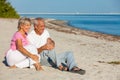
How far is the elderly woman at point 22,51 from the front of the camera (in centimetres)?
1055

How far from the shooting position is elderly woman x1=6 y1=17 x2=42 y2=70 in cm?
1055

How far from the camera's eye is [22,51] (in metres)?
10.6

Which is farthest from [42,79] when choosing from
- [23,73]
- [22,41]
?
[22,41]

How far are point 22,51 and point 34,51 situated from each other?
312mm

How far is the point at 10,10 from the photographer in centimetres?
4316

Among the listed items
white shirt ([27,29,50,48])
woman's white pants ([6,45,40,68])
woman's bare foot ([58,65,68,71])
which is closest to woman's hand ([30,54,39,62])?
woman's white pants ([6,45,40,68])

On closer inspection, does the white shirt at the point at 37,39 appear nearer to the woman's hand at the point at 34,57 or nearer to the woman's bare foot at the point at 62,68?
the woman's hand at the point at 34,57

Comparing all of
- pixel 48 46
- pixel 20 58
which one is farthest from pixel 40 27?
pixel 20 58

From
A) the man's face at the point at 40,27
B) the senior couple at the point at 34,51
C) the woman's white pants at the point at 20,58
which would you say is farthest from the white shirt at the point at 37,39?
the woman's white pants at the point at 20,58

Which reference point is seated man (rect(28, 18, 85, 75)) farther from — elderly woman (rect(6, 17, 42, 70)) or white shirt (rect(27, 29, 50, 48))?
elderly woman (rect(6, 17, 42, 70))

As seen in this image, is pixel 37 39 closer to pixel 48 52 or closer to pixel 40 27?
pixel 40 27

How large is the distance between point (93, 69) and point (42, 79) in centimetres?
228

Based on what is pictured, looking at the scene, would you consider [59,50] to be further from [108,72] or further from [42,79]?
[42,79]

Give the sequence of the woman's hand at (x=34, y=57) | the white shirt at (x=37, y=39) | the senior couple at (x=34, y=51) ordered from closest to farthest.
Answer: the woman's hand at (x=34, y=57) → the senior couple at (x=34, y=51) → the white shirt at (x=37, y=39)
